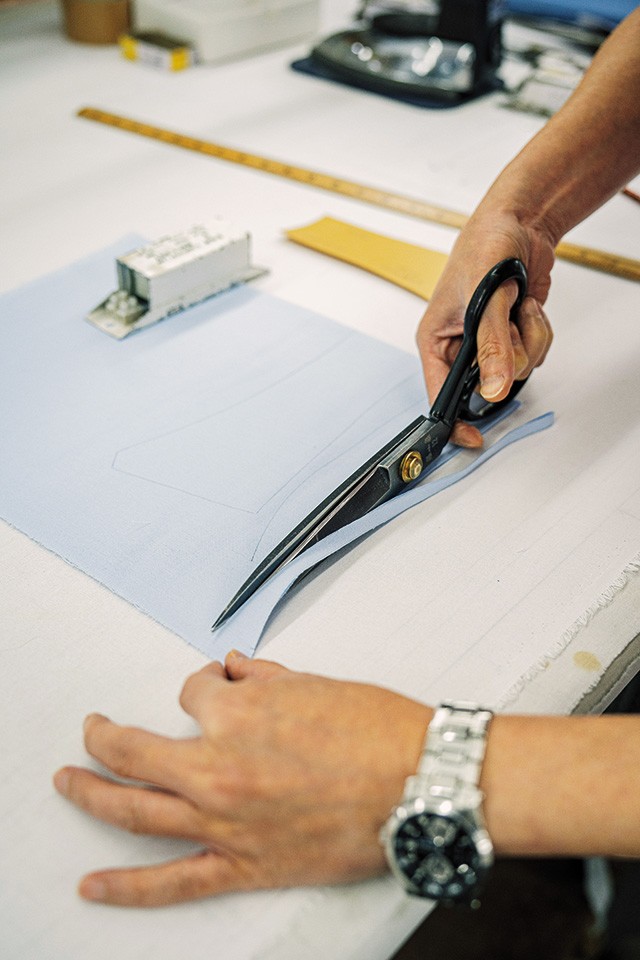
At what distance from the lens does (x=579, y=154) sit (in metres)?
1.21

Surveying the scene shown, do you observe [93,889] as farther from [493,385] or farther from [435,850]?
[493,385]

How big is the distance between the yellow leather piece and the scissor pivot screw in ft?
1.38

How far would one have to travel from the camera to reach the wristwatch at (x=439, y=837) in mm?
626

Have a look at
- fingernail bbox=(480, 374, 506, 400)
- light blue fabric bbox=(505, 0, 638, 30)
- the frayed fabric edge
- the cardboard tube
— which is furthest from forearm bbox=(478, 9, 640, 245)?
the cardboard tube

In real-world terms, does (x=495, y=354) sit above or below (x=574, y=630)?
above

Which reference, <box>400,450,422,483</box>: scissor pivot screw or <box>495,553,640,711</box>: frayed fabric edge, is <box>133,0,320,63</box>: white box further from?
<box>495,553,640,711</box>: frayed fabric edge

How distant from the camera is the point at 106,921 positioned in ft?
2.07

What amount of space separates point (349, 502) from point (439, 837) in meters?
A: 0.36

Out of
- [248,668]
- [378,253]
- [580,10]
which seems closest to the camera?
[248,668]

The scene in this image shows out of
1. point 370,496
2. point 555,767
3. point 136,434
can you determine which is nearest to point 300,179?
point 136,434

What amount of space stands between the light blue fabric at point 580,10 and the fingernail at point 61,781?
2.07 metres

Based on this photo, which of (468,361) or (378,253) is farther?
(378,253)

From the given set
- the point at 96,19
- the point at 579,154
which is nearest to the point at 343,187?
the point at 579,154

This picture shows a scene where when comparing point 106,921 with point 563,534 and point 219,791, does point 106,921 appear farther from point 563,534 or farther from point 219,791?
point 563,534
